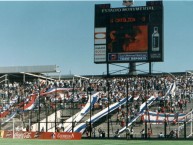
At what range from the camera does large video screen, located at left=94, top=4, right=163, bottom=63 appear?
38.7 m

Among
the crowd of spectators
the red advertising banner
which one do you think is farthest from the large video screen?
the red advertising banner

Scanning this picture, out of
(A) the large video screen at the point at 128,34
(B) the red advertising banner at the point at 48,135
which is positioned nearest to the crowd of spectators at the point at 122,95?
(A) the large video screen at the point at 128,34

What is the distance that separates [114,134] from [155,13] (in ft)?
31.3

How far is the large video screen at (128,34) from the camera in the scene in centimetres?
3872

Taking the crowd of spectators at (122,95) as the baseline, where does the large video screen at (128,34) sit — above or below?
above

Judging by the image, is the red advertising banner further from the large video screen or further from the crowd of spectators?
the large video screen

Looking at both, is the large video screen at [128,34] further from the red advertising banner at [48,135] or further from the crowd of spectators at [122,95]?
the red advertising banner at [48,135]

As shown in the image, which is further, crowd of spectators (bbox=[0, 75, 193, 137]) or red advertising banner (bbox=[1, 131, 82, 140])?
crowd of spectators (bbox=[0, 75, 193, 137])

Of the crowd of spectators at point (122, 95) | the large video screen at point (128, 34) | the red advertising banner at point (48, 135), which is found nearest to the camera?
the red advertising banner at point (48, 135)

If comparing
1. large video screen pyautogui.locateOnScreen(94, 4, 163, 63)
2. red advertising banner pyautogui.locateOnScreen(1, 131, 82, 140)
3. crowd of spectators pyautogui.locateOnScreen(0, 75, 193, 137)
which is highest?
large video screen pyautogui.locateOnScreen(94, 4, 163, 63)

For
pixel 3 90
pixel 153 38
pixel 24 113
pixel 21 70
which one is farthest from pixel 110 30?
pixel 21 70

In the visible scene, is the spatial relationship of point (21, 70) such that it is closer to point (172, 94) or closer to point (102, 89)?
point (102, 89)

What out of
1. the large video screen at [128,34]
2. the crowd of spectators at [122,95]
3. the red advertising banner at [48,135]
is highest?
the large video screen at [128,34]

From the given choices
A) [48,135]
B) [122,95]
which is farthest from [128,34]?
[48,135]
